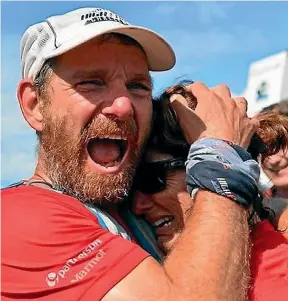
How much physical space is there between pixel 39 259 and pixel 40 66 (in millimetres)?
875

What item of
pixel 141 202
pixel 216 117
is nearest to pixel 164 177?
pixel 141 202

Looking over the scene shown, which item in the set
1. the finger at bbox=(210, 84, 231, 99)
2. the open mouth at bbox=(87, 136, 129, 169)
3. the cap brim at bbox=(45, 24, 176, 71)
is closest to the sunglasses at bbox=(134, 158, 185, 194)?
the open mouth at bbox=(87, 136, 129, 169)

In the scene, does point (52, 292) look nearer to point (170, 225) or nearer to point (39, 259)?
Answer: point (39, 259)

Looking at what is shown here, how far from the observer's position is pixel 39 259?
7.31 feet

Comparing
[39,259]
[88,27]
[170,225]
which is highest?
[88,27]

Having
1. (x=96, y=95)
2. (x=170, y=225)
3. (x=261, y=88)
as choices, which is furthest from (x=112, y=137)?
(x=261, y=88)

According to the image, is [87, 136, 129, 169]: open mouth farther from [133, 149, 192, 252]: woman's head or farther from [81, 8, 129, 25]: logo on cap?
[81, 8, 129, 25]: logo on cap

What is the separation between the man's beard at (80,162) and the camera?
8.61ft

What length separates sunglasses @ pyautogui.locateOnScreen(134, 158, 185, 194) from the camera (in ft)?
9.69

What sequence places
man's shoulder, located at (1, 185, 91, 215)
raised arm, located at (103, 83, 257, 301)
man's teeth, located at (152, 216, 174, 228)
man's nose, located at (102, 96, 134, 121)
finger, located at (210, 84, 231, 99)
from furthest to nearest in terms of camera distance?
man's teeth, located at (152, 216, 174, 228) → finger, located at (210, 84, 231, 99) → man's nose, located at (102, 96, 134, 121) → man's shoulder, located at (1, 185, 91, 215) → raised arm, located at (103, 83, 257, 301)

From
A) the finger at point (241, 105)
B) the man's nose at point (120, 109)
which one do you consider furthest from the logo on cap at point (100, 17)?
the finger at point (241, 105)

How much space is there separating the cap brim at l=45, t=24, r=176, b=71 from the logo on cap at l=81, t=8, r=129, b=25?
0.09m

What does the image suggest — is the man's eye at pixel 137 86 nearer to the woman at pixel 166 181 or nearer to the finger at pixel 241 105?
the woman at pixel 166 181

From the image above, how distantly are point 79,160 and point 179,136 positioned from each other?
20.8 inches
